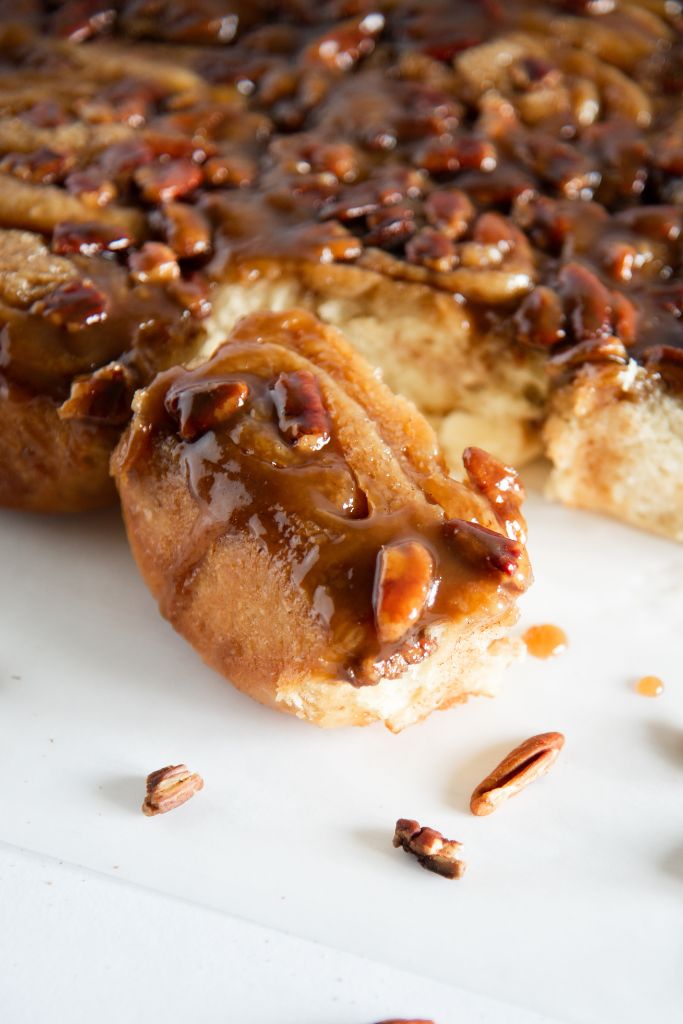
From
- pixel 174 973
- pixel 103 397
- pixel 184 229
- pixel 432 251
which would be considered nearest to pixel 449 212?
pixel 432 251

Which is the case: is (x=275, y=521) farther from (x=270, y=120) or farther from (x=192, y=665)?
(x=270, y=120)

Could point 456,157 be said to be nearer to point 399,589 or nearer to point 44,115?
point 44,115

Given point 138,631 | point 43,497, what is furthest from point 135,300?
point 138,631

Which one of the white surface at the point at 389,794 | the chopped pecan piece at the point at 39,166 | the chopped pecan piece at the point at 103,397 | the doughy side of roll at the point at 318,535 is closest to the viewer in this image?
the white surface at the point at 389,794

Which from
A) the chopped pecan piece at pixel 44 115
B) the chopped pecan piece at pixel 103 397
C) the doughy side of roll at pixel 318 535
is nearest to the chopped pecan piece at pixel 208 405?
the doughy side of roll at pixel 318 535

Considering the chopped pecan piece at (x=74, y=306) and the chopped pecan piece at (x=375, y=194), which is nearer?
the chopped pecan piece at (x=74, y=306)

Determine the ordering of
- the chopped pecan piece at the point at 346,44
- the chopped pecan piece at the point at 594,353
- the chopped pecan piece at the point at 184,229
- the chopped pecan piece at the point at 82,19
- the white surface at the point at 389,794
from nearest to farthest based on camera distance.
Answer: the white surface at the point at 389,794 < the chopped pecan piece at the point at 594,353 < the chopped pecan piece at the point at 184,229 < the chopped pecan piece at the point at 346,44 < the chopped pecan piece at the point at 82,19

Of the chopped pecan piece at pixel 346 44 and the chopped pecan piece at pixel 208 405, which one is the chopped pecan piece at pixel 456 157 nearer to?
the chopped pecan piece at pixel 346 44
